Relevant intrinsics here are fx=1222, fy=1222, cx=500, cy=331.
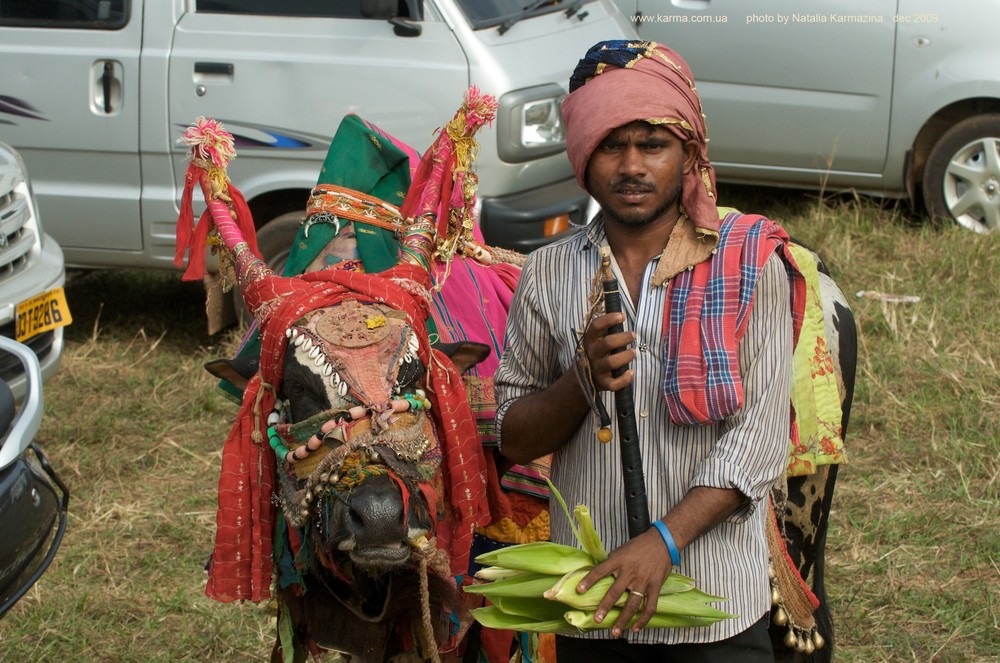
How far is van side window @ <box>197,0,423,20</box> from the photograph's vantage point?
6469mm

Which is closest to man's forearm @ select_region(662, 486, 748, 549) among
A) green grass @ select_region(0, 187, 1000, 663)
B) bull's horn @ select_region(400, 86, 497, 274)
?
bull's horn @ select_region(400, 86, 497, 274)

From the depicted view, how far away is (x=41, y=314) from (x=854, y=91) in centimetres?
528

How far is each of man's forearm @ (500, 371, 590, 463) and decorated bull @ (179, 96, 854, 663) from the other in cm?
31

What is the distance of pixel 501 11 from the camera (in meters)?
6.66

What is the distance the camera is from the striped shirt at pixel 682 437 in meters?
2.46

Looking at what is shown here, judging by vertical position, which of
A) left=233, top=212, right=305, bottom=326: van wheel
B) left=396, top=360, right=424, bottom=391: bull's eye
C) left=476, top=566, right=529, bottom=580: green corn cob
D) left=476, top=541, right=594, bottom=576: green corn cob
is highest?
left=396, top=360, right=424, bottom=391: bull's eye

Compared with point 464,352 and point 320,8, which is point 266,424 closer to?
point 464,352

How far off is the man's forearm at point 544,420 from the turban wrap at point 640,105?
1.40 ft

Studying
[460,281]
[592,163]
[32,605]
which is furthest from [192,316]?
[592,163]

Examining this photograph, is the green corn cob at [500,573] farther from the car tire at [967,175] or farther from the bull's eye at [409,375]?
the car tire at [967,175]

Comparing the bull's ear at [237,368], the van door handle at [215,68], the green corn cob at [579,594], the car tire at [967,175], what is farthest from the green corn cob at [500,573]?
the car tire at [967,175]

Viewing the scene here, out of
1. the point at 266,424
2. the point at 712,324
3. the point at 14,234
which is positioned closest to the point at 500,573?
the point at 712,324

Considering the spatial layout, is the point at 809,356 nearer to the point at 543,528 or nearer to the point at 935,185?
the point at 543,528

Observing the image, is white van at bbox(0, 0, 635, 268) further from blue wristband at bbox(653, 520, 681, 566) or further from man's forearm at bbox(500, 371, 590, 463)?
blue wristband at bbox(653, 520, 681, 566)
